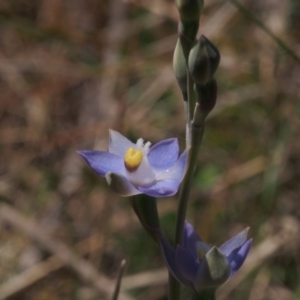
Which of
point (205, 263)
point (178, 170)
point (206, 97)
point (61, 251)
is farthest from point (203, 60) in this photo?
point (61, 251)

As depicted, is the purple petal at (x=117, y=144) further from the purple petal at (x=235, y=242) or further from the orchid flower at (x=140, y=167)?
the purple petal at (x=235, y=242)

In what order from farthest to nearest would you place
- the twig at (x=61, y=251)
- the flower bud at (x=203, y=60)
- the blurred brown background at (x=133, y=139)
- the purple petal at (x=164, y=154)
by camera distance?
the blurred brown background at (x=133, y=139) → the twig at (x=61, y=251) → the purple petal at (x=164, y=154) → the flower bud at (x=203, y=60)

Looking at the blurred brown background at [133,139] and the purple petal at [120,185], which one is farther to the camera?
the blurred brown background at [133,139]

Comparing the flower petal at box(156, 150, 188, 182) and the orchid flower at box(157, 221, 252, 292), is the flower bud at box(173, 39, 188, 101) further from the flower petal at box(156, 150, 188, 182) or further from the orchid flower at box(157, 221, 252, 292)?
the orchid flower at box(157, 221, 252, 292)

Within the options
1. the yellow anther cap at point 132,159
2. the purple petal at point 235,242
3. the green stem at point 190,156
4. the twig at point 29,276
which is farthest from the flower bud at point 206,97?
the twig at point 29,276

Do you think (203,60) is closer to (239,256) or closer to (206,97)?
(206,97)

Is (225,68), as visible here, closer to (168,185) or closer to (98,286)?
(98,286)
